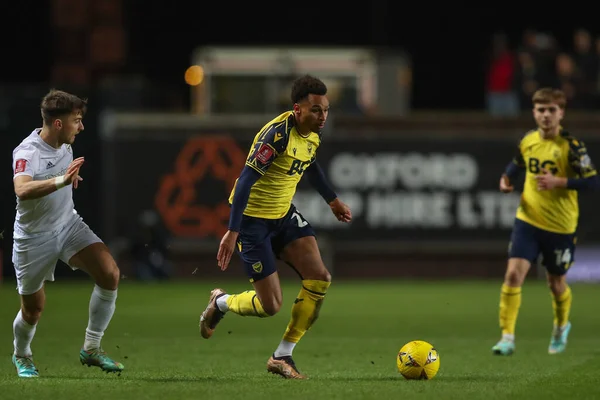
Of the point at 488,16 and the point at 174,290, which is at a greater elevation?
the point at 488,16

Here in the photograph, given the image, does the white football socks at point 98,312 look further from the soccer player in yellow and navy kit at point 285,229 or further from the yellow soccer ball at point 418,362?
the yellow soccer ball at point 418,362

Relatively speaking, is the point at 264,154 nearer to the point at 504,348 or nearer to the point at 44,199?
the point at 44,199

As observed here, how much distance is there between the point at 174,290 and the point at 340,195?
3310mm

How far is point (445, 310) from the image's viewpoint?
54.7ft

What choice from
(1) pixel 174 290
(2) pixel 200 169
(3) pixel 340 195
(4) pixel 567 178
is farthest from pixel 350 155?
(4) pixel 567 178

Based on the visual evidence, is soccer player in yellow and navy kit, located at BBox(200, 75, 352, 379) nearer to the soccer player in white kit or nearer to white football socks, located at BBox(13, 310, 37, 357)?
the soccer player in white kit

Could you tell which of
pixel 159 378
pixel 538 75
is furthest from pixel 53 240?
pixel 538 75

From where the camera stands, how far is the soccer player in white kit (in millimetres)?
9469

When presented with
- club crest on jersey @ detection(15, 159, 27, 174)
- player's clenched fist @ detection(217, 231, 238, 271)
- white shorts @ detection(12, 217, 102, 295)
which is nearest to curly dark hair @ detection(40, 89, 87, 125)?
club crest on jersey @ detection(15, 159, 27, 174)

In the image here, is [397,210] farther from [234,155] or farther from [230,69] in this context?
[230,69]

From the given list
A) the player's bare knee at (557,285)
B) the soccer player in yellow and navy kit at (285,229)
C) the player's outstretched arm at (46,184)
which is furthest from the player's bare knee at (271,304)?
the player's bare knee at (557,285)

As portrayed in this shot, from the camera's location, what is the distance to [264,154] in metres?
9.52

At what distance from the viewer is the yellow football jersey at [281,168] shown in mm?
9695

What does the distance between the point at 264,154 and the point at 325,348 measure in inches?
138
